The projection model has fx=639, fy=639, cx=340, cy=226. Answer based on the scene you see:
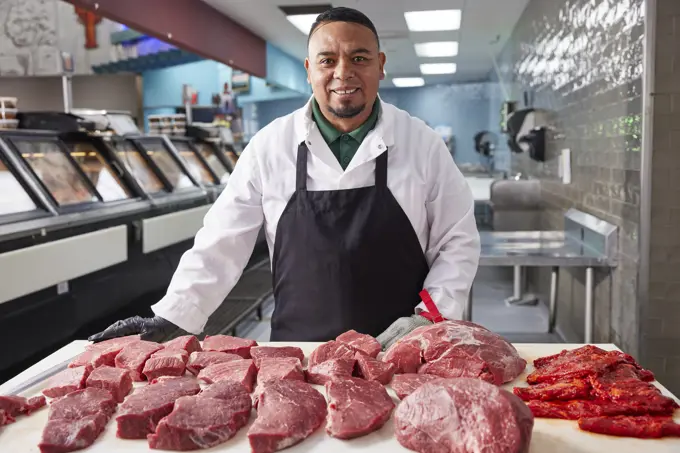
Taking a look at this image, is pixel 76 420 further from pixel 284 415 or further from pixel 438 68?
pixel 438 68

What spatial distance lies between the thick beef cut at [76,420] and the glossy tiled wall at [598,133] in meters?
2.73

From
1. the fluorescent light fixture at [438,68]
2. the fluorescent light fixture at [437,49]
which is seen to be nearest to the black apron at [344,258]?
the fluorescent light fixture at [437,49]

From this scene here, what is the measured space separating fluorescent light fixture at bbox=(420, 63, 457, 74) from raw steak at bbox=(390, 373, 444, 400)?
41.3 feet

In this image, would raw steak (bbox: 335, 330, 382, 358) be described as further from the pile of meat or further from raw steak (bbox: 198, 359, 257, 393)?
the pile of meat

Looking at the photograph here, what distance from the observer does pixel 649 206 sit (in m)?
3.07

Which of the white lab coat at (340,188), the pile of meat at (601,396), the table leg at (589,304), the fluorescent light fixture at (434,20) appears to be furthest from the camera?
the fluorescent light fixture at (434,20)

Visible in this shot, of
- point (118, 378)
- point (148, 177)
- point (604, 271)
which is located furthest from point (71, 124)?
point (604, 271)

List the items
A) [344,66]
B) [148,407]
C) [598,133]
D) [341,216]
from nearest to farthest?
[148,407] → [344,66] → [341,216] → [598,133]

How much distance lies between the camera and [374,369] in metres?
1.54

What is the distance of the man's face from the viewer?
6.70ft

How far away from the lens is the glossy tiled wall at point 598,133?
3.28 m

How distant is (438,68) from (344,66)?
1273cm

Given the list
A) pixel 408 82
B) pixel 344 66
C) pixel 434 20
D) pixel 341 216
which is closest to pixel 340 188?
pixel 341 216

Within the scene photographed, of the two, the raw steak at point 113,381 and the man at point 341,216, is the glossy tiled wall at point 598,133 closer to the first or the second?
the man at point 341,216
